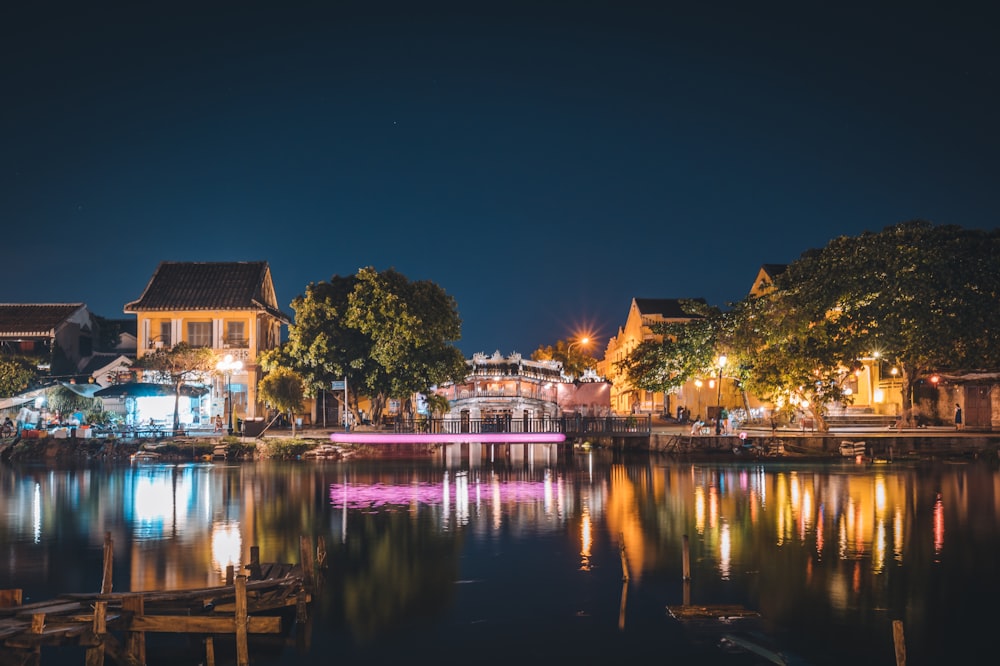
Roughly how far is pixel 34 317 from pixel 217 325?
50.0 ft

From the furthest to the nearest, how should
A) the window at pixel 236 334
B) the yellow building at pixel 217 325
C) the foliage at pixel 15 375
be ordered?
1. the window at pixel 236 334
2. the yellow building at pixel 217 325
3. the foliage at pixel 15 375

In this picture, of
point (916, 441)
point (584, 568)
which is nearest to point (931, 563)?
point (584, 568)

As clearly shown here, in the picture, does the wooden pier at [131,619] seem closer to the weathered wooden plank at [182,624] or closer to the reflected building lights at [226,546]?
the weathered wooden plank at [182,624]

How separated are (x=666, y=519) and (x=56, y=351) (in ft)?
167

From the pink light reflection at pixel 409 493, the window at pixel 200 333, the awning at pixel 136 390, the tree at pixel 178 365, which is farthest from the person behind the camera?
the window at pixel 200 333

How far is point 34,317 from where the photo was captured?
65.4 meters

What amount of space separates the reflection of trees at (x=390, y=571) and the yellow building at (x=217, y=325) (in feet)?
111

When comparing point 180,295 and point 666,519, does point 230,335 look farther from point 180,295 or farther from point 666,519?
point 666,519

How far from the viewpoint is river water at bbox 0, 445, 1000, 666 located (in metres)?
15.9

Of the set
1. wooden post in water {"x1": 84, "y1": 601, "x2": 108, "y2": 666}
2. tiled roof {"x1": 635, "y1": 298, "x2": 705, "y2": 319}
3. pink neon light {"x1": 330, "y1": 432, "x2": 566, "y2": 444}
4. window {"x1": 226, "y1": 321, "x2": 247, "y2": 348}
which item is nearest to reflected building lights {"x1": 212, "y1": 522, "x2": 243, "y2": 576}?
wooden post in water {"x1": 84, "y1": 601, "x2": 108, "y2": 666}

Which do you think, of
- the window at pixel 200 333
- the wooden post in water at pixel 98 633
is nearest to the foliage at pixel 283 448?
the window at pixel 200 333

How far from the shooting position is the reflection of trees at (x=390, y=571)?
711 inches

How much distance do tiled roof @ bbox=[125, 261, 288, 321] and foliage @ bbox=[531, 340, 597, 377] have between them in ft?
172

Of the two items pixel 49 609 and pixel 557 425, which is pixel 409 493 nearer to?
pixel 557 425
